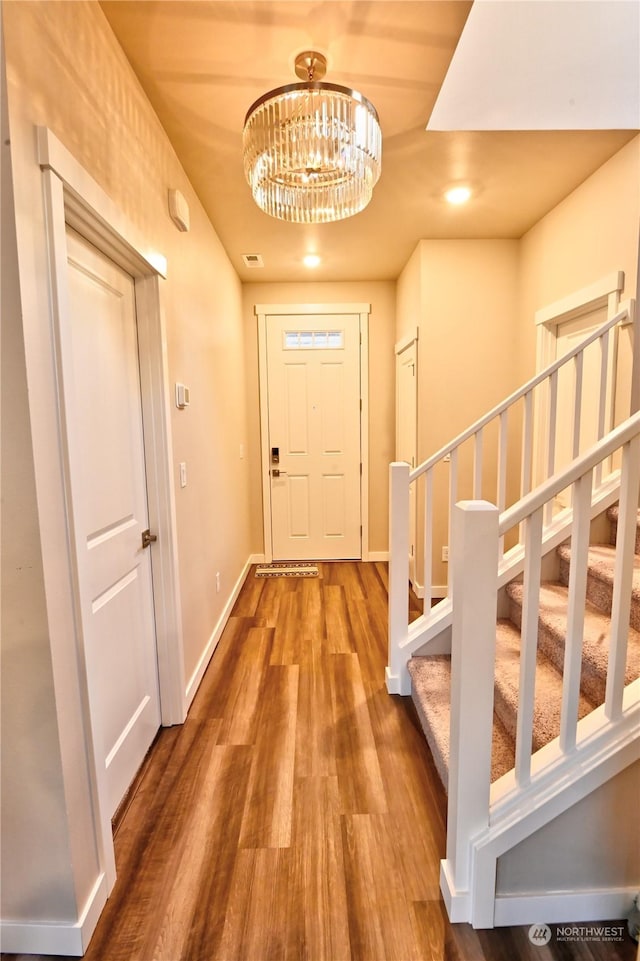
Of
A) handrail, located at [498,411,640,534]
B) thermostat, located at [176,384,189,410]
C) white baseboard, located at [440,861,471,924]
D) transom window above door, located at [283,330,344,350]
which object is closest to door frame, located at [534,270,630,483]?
handrail, located at [498,411,640,534]

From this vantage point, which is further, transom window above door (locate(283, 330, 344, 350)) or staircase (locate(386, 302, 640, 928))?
transom window above door (locate(283, 330, 344, 350))

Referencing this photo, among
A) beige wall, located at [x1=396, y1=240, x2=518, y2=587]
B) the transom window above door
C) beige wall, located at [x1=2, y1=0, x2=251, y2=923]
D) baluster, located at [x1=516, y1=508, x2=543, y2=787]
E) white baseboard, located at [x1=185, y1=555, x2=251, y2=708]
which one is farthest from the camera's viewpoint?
the transom window above door

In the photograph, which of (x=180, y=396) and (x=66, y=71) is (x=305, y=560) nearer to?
(x=180, y=396)

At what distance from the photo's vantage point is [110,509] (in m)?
1.45

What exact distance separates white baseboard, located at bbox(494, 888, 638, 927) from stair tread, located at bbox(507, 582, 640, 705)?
49cm

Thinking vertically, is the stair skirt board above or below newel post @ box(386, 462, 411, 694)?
below

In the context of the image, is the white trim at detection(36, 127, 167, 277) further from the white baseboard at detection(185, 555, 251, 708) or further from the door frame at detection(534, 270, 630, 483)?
the door frame at detection(534, 270, 630, 483)

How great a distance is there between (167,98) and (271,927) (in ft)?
9.00

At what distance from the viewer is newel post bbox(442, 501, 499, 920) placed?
0.99 meters

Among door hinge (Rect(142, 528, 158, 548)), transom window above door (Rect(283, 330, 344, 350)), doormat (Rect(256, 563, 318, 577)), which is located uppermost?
transom window above door (Rect(283, 330, 344, 350))

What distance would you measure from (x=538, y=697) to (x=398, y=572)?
777 mm

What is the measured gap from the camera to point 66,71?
1.10 m

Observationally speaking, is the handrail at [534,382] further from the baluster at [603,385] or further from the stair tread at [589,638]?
the stair tread at [589,638]

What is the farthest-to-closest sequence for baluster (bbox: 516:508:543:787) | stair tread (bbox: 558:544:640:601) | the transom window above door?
1. the transom window above door
2. stair tread (bbox: 558:544:640:601)
3. baluster (bbox: 516:508:543:787)
